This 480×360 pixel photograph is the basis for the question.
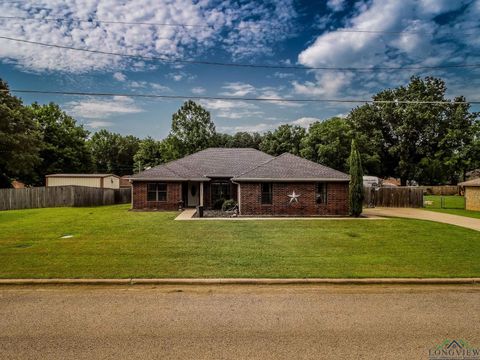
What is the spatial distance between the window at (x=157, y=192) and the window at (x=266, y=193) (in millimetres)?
8711

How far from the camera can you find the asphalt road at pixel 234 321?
4953 mm

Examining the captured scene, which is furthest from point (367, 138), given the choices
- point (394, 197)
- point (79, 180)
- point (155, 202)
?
point (79, 180)

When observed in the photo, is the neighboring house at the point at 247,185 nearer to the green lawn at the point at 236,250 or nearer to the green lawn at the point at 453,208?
the green lawn at the point at 236,250

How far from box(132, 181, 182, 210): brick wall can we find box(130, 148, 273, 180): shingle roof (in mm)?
699

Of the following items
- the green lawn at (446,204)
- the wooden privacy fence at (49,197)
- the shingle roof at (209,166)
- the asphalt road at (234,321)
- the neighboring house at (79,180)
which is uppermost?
the shingle roof at (209,166)

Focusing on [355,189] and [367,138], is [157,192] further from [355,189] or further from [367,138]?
[367,138]

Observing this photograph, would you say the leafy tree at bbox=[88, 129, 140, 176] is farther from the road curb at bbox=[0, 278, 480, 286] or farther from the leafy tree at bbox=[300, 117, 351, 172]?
the road curb at bbox=[0, 278, 480, 286]

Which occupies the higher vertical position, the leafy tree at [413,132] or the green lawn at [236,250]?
the leafy tree at [413,132]

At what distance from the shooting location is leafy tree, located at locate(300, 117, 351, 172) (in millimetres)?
47656

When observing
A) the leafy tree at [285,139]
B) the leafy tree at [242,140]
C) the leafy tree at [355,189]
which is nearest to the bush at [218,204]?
the leafy tree at [355,189]

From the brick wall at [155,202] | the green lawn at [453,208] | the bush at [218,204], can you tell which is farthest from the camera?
the bush at [218,204]

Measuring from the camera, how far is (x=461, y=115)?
53219mm

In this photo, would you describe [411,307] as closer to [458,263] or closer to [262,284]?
[262,284]

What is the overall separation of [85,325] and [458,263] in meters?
10.3
